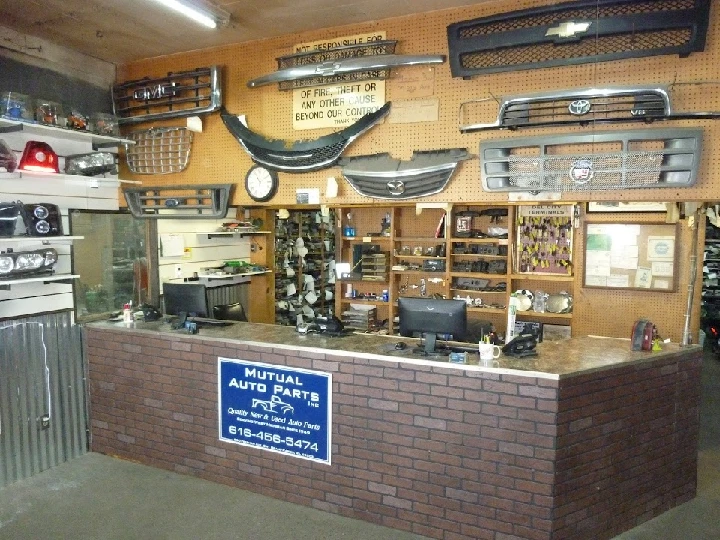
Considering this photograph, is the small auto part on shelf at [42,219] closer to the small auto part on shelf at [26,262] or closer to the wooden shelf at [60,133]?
the small auto part on shelf at [26,262]

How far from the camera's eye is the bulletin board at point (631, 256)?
191 inches

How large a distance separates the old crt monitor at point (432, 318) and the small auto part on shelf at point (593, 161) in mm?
873

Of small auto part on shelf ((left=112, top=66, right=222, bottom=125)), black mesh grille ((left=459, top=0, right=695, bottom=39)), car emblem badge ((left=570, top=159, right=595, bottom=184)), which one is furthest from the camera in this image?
small auto part on shelf ((left=112, top=66, right=222, bottom=125))

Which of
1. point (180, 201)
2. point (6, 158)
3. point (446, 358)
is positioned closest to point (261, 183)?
point (180, 201)

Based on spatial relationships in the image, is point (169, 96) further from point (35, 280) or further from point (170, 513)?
point (170, 513)

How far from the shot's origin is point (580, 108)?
3215 mm

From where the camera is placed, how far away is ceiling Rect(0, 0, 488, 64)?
348 centimetres

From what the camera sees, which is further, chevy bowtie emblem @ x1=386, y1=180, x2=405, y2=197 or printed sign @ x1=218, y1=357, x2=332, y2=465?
chevy bowtie emblem @ x1=386, y1=180, x2=405, y2=197

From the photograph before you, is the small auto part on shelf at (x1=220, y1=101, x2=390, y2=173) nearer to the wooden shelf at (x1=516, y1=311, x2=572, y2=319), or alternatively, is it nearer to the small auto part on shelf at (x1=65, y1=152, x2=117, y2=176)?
the small auto part on shelf at (x1=65, y1=152, x2=117, y2=176)

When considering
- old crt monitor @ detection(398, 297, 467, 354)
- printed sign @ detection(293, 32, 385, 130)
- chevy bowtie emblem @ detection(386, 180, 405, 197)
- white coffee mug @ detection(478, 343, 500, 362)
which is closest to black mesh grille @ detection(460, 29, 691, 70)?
printed sign @ detection(293, 32, 385, 130)

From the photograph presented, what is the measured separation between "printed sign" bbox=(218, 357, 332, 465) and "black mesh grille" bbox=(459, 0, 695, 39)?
2.46 metres

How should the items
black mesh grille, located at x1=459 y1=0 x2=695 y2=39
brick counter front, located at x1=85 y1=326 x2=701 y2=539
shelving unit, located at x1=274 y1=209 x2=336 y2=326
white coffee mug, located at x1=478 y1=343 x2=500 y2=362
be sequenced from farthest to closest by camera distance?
shelving unit, located at x1=274 y1=209 x2=336 y2=326 → white coffee mug, located at x1=478 y1=343 x2=500 y2=362 → black mesh grille, located at x1=459 y1=0 x2=695 y2=39 → brick counter front, located at x1=85 y1=326 x2=701 y2=539

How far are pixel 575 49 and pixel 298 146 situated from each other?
2007 mm

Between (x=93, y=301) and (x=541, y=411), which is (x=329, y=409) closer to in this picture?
(x=541, y=411)
